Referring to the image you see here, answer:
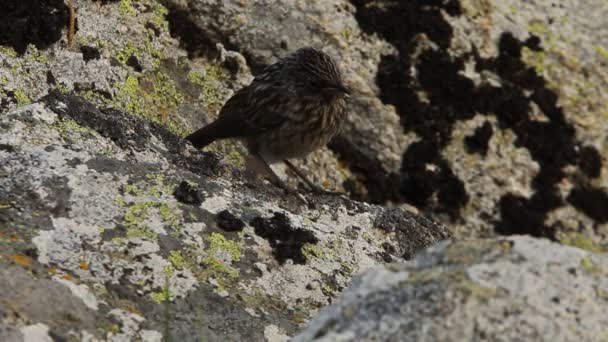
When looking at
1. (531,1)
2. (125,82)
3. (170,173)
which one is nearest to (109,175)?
(170,173)

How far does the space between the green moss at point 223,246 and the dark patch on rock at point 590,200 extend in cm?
533

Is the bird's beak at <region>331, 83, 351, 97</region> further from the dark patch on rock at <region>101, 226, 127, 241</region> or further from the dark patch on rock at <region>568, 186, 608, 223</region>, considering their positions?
the dark patch on rock at <region>101, 226, 127, 241</region>

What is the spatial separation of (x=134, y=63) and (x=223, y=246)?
147 inches

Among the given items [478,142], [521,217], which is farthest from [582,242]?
[478,142]

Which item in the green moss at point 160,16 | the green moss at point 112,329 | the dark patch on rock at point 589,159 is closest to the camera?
the green moss at point 112,329

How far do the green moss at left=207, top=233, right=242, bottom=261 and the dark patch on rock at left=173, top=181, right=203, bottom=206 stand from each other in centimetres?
27

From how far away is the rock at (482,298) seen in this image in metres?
2.80

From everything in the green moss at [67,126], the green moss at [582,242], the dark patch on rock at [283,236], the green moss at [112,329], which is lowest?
the green moss at [582,242]

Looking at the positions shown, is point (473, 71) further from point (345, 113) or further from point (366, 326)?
point (366, 326)

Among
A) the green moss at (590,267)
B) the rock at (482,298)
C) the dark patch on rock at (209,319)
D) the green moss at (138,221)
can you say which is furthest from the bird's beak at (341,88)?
the green moss at (590,267)

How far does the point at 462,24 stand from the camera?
966cm

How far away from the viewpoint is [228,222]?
16.3 feet

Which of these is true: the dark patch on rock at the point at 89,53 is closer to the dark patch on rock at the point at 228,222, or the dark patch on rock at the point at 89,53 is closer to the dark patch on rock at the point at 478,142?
the dark patch on rock at the point at 228,222

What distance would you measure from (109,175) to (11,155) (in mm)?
492
